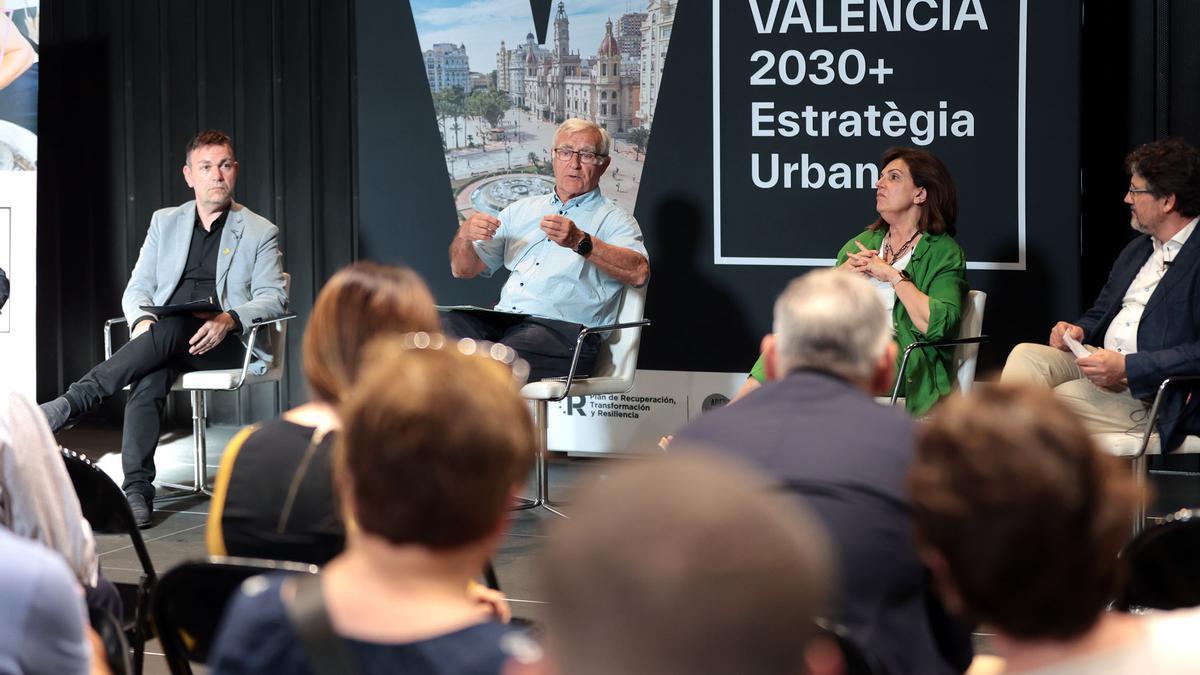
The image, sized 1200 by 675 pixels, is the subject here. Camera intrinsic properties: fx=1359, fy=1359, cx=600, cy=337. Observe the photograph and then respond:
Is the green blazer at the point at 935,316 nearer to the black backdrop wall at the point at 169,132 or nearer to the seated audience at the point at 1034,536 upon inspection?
the black backdrop wall at the point at 169,132

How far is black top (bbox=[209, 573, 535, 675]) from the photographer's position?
3.93ft

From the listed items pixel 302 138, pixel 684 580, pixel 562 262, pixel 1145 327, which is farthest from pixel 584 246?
pixel 684 580

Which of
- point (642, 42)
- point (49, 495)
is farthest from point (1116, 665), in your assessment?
point (642, 42)

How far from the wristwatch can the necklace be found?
107 cm

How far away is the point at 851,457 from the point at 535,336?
129 inches

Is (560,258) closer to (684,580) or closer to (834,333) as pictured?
(834,333)

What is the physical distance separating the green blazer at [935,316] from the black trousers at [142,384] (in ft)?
7.42

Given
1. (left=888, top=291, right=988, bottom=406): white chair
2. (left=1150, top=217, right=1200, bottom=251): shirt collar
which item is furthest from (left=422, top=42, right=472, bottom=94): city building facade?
(left=1150, top=217, right=1200, bottom=251): shirt collar

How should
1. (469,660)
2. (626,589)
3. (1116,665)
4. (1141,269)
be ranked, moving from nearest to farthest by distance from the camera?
1. (626,589)
2. (1116,665)
3. (469,660)
4. (1141,269)

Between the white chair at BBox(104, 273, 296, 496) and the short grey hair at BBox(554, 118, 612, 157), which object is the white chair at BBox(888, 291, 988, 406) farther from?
the white chair at BBox(104, 273, 296, 496)

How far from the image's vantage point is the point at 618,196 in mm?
5852

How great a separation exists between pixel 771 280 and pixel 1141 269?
162cm

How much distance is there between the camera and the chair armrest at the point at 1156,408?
12.5 feet

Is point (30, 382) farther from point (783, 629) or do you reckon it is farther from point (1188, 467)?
point (783, 629)
